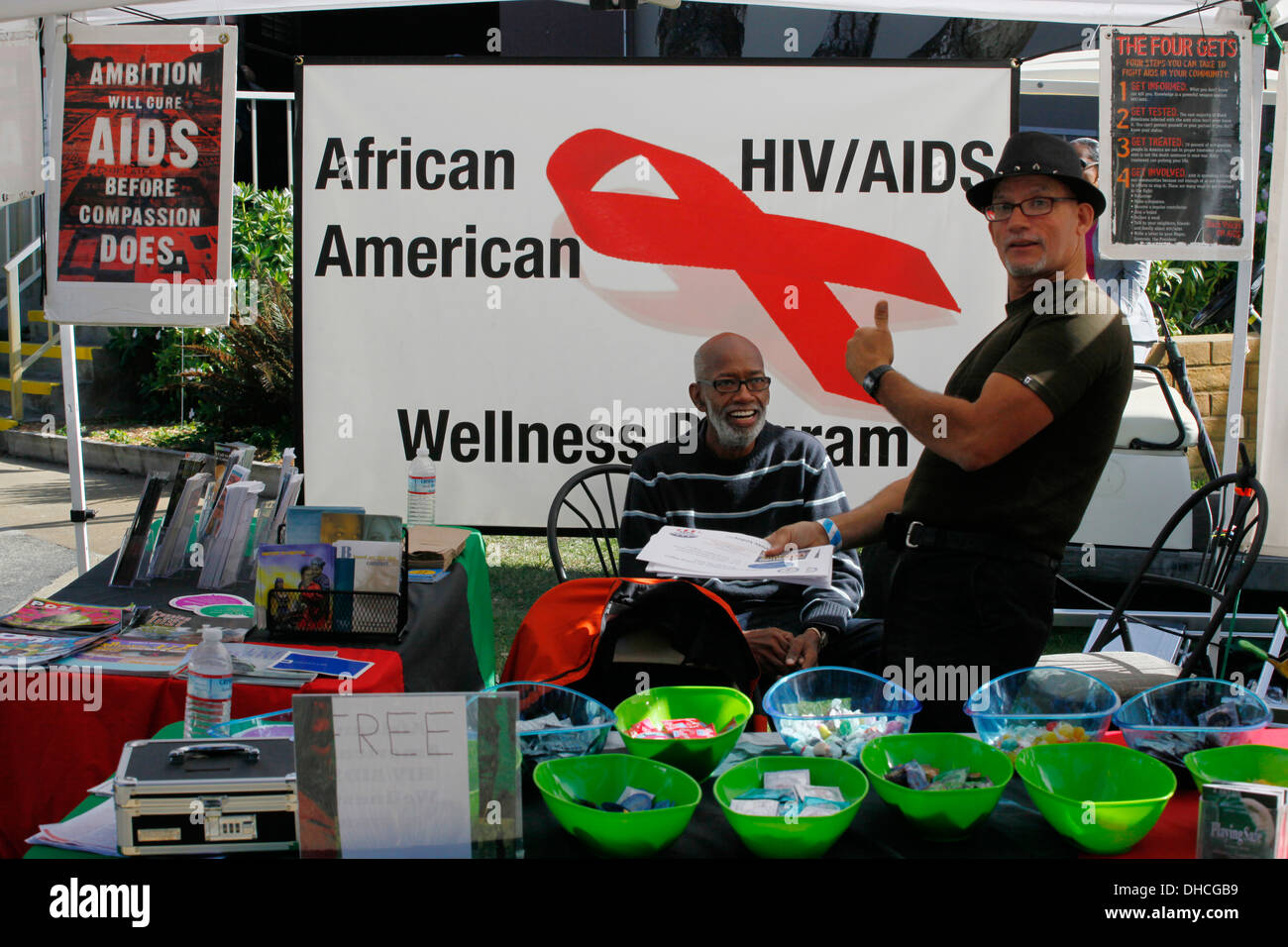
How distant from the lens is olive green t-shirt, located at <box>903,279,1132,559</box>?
2178mm

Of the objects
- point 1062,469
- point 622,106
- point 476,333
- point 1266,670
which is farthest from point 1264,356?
point 476,333

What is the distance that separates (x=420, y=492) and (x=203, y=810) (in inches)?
81.5

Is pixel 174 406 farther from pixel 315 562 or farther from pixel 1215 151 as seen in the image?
pixel 1215 151

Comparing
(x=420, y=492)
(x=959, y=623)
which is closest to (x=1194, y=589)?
(x=959, y=623)

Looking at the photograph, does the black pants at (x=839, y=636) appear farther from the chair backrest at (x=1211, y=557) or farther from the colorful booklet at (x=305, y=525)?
the colorful booklet at (x=305, y=525)

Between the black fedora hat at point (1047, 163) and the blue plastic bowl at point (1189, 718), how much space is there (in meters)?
1.07

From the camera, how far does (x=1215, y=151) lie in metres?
3.44

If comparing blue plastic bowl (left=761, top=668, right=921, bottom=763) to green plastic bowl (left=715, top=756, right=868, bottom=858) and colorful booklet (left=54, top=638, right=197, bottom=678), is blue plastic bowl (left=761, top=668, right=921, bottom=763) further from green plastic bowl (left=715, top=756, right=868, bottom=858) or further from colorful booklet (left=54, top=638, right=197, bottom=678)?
colorful booklet (left=54, top=638, right=197, bottom=678)

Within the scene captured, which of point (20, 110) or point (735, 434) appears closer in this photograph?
point (735, 434)

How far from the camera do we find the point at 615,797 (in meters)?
1.51

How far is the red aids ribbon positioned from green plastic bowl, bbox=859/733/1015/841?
247 cm
